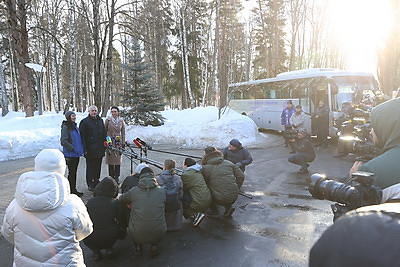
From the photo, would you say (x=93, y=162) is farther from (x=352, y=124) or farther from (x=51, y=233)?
(x=352, y=124)

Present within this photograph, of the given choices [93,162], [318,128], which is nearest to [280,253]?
[93,162]

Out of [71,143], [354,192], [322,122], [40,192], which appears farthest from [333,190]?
[322,122]

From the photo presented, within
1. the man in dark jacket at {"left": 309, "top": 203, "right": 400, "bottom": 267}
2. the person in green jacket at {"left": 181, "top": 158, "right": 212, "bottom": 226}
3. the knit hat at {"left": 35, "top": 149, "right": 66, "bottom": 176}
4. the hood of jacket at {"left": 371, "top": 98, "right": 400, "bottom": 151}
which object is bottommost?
the person in green jacket at {"left": 181, "top": 158, "right": 212, "bottom": 226}

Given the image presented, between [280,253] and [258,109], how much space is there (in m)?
16.9

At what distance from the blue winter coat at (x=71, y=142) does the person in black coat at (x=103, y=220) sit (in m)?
2.67

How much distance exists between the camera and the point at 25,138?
12.0 meters

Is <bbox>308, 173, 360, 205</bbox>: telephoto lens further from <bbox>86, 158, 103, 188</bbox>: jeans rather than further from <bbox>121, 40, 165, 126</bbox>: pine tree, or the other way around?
<bbox>121, 40, 165, 126</bbox>: pine tree

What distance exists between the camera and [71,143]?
22.1 feet

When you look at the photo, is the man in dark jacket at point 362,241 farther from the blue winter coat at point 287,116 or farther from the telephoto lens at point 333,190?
the blue winter coat at point 287,116

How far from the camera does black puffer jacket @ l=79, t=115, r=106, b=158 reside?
700 cm

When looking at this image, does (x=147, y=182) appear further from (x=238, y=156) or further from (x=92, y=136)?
(x=238, y=156)

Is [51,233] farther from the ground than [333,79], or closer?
closer

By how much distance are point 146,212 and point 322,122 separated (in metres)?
10.8

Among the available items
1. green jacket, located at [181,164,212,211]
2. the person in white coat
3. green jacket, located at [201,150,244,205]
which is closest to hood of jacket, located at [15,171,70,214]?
the person in white coat
